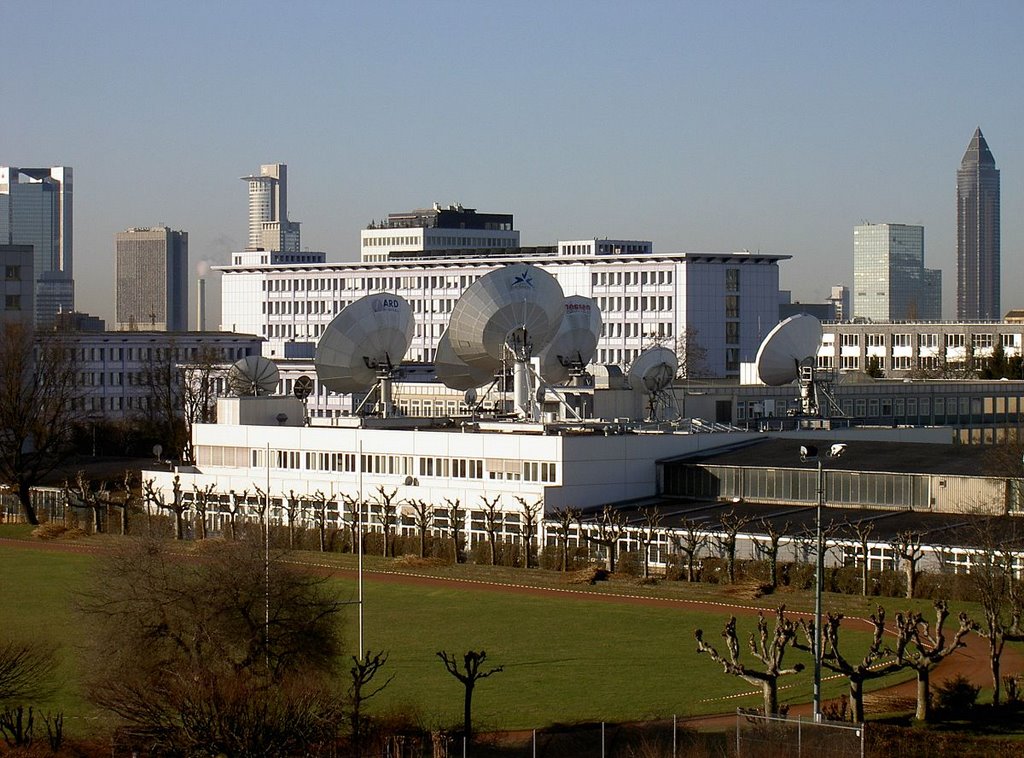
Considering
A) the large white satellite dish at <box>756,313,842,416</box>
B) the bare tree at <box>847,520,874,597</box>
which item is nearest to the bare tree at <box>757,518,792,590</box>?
the bare tree at <box>847,520,874,597</box>

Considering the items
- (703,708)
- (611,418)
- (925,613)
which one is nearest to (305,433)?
(611,418)

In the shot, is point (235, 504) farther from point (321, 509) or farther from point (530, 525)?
point (530, 525)

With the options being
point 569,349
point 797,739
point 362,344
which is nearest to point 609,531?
point 362,344

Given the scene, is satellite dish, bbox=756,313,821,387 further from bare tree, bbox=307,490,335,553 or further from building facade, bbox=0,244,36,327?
building facade, bbox=0,244,36,327

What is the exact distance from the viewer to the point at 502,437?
3477 inches

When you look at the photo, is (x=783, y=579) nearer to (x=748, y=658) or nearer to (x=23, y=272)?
(x=748, y=658)

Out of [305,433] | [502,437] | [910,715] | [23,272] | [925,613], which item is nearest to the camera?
[910,715]

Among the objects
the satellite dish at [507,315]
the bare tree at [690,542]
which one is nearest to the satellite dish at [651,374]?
the satellite dish at [507,315]

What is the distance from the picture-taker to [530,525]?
8356cm

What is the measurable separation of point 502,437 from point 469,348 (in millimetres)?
10655

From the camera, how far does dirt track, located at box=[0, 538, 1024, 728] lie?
1984 inches

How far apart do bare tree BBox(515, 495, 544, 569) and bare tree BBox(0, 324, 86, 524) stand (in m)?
37.1

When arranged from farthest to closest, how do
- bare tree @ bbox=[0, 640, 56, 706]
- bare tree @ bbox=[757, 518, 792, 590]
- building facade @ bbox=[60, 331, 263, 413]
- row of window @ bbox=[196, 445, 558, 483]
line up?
building facade @ bbox=[60, 331, 263, 413]
row of window @ bbox=[196, 445, 558, 483]
bare tree @ bbox=[757, 518, 792, 590]
bare tree @ bbox=[0, 640, 56, 706]

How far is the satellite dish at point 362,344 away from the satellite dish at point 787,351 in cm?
2323
